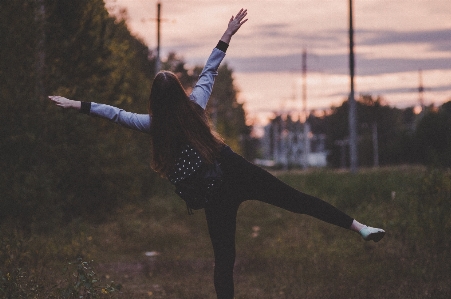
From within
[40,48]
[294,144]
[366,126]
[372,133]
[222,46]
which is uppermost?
[40,48]

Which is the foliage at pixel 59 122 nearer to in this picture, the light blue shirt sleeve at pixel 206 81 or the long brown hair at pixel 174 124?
the light blue shirt sleeve at pixel 206 81

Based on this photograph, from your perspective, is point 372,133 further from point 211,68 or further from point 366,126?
point 211,68

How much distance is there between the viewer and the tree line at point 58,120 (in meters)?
12.1

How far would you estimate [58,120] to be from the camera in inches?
510

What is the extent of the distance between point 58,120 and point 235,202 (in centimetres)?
796

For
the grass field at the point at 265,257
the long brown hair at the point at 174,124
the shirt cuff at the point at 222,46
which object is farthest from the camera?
the grass field at the point at 265,257

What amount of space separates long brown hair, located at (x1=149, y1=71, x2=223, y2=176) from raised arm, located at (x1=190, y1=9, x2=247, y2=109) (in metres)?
0.14

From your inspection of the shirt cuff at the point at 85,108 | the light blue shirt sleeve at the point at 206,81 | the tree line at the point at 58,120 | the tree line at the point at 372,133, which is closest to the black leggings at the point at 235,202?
the light blue shirt sleeve at the point at 206,81

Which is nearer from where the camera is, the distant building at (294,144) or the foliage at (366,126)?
the foliage at (366,126)

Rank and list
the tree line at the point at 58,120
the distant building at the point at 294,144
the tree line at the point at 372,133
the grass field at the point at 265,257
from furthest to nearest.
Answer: the distant building at the point at 294,144 → the tree line at the point at 372,133 → the tree line at the point at 58,120 → the grass field at the point at 265,257

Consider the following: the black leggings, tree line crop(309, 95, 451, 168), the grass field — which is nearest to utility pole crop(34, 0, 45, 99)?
the grass field

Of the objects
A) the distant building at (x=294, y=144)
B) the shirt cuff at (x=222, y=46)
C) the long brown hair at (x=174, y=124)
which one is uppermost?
the shirt cuff at (x=222, y=46)

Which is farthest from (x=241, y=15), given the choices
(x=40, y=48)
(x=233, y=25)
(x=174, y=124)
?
(x=40, y=48)

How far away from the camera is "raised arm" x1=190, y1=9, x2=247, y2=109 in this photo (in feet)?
18.9
